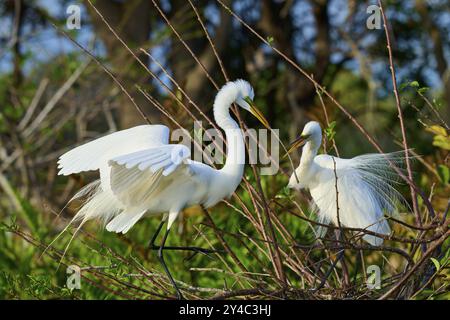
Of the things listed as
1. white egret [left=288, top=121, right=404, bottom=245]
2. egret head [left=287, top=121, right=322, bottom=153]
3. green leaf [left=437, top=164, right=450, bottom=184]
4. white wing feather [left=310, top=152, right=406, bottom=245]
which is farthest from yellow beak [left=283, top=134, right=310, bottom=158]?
green leaf [left=437, top=164, right=450, bottom=184]

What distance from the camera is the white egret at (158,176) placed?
243 cm

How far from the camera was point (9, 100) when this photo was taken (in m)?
7.32

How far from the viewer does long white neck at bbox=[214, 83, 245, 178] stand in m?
2.47

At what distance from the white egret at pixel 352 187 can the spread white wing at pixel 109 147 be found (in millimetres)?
739

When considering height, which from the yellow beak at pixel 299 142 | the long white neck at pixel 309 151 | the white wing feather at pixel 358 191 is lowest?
the white wing feather at pixel 358 191

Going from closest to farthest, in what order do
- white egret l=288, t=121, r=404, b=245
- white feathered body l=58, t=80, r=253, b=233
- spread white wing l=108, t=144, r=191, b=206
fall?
1. spread white wing l=108, t=144, r=191, b=206
2. white feathered body l=58, t=80, r=253, b=233
3. white egret l=288, t=121, r=404, b=245

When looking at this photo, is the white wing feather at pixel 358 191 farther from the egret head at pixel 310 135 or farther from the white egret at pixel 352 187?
the egret head at pixel 310 135

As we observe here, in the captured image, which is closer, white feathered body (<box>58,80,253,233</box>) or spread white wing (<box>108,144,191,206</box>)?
spread white wing (<box>108,144,191,206</box>)

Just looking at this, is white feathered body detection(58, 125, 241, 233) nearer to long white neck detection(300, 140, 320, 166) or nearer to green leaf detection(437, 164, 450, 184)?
long white neck detection(300, 140, 320, 166)

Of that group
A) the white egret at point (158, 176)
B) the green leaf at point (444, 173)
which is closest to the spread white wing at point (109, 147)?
the white egret at point (158, 176)

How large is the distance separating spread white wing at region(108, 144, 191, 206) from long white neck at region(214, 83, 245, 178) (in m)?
0.17
